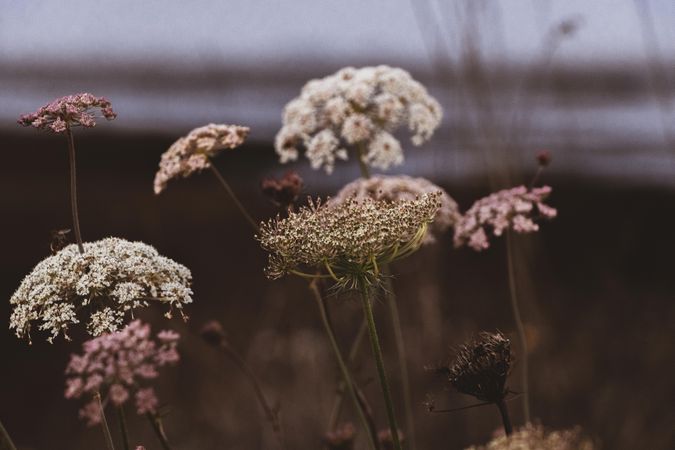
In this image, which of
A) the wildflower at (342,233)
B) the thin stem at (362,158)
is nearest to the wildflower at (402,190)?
the thin stem at (362,158)

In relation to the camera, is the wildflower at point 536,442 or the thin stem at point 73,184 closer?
the wildflower at point 536,442

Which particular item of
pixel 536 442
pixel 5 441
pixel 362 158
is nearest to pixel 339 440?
pixel 536 442

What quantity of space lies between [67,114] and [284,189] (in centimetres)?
47

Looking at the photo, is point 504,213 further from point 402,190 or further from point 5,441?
point 5,441

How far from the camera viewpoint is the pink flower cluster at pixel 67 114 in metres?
1.10

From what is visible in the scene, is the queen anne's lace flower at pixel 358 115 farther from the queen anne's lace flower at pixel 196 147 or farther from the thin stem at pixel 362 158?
the queen anne's lace flower at pixel 196 147

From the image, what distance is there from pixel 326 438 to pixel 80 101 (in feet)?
2.11

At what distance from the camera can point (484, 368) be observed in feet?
3.61

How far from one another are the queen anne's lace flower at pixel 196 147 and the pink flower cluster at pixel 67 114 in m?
0.32

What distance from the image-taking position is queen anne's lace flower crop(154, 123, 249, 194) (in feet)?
4.74

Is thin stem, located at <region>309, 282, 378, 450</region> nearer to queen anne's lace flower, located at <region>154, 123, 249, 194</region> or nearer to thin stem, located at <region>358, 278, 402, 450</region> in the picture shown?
thin stem, located at <region>358, 278, 402, 450</region>

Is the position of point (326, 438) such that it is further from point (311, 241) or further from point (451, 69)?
point (451, 69)

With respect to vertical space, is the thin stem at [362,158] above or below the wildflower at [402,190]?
above

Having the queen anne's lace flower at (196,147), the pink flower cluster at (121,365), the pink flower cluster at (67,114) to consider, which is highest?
the pink flower cluster at (67,114)
